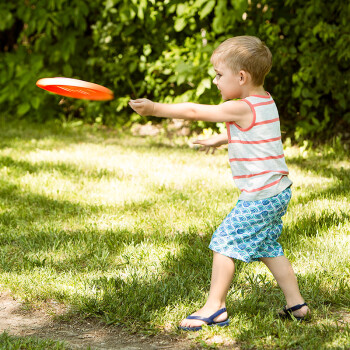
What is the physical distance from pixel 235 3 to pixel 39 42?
3094 millimetres

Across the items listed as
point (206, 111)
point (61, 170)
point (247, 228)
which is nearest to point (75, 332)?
point (247, 228)

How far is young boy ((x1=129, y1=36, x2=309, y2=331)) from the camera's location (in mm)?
2279

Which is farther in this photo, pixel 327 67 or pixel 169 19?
pixel 169 19

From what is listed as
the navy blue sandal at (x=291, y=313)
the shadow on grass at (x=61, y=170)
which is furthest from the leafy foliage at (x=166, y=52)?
the navy blue sandal at (x=291, y=313)

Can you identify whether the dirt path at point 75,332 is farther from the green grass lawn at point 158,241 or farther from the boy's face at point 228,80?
the boy's face at point 228,80

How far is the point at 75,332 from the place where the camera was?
2.41 meters

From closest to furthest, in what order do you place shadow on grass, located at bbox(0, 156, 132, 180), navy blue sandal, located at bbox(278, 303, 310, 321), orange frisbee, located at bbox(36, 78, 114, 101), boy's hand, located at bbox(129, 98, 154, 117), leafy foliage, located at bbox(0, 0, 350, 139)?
boy's hand, located at bbox(129, 98, 154, 117) → navy blue sandal, located at bbox(278, 303, 310, 321) → orange frisbee, located at bbox(36, 78, 114, 101) → shadow on grass, located at bbox(0, 156, 132, 180) → leafy foliage, located at bbox(0, 0, 350, 139)

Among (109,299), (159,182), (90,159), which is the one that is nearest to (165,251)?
(109,299)

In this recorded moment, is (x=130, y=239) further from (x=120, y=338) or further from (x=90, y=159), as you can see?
(x=90, y=159)

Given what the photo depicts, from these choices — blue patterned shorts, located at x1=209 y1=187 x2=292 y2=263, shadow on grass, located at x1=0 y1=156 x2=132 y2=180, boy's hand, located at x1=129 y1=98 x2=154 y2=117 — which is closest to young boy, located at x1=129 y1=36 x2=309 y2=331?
blue patterned shorts, located at x1=209 y1=187 x2=292 y2=263

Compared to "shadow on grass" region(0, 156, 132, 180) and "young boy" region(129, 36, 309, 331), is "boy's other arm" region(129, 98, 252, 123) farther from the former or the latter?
"shadow on grass" region(0, 156, 132, 180)

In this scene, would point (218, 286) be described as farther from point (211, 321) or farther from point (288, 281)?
point (288, 281)

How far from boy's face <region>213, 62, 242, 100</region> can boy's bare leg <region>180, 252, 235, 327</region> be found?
2.25ft

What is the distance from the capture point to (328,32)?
5547mm
